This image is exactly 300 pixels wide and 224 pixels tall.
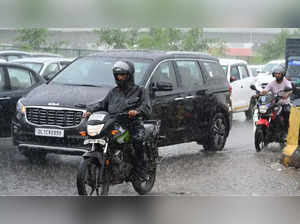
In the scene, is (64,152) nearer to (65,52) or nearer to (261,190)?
(261,190)

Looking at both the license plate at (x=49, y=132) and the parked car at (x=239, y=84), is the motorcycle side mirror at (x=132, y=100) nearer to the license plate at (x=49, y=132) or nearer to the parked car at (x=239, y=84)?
the license plate at (x=49, y=132)

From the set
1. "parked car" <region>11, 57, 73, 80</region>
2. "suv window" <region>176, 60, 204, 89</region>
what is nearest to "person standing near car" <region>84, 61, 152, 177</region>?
"suv window" <region>176, 60, 204, 89</region>

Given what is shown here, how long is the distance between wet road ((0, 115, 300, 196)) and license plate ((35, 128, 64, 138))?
0.51 meters

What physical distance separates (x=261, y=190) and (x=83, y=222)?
6.32 metres

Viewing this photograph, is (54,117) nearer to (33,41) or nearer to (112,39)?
(112,39)

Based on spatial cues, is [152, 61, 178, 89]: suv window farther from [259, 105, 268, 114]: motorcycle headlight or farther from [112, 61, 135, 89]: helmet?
[112, 61, 135, 89]: helmet

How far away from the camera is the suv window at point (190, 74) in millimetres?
10625

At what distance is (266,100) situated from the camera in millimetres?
12039

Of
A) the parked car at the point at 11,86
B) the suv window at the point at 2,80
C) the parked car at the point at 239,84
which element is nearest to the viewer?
Result: the parked car at the point at 11,86

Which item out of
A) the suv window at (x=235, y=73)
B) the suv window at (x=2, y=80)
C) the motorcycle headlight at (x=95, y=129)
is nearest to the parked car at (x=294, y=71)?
the suv window at (x=235, y=73)

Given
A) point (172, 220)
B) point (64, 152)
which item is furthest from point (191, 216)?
point (64, 152)

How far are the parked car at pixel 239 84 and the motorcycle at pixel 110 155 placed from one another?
38.2 feet

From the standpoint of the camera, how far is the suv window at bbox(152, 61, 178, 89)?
389 inches

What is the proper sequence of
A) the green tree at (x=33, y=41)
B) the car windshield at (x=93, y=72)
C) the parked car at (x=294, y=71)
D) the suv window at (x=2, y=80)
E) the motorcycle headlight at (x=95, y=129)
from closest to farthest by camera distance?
the motorcycle headlight at (x=95, y=129) < the car windshield at (x=93, y=72) < the suv window at (x=2, y=80) < the parked car at (x=294, y=71) < the green tree at (x=33, y=41)
